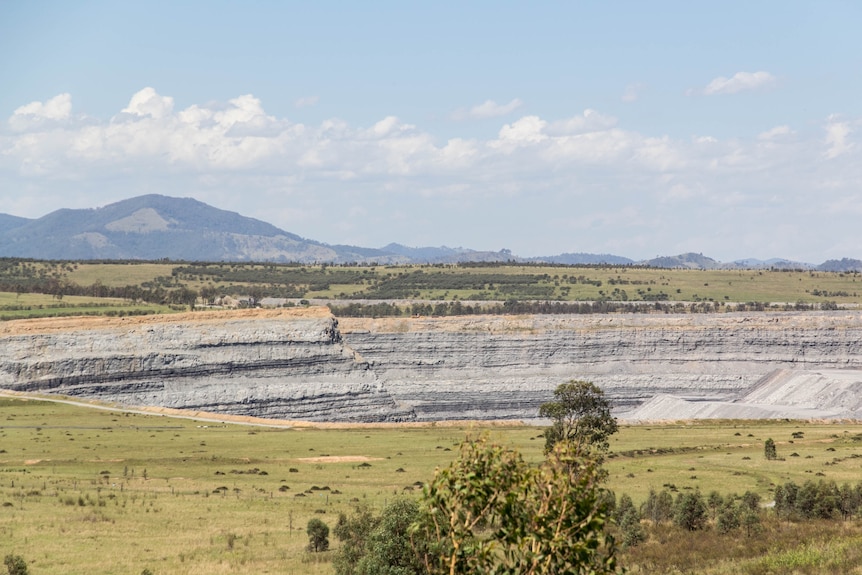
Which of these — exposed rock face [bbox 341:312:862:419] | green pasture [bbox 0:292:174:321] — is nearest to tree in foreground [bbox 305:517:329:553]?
exposed rock face [bbox 341:312:862:419]

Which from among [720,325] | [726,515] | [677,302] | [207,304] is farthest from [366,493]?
[677,302]

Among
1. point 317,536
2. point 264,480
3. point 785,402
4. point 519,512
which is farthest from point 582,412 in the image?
point 785,402

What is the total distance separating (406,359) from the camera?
139500mm

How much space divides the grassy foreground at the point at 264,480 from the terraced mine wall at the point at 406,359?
16222 millimetres

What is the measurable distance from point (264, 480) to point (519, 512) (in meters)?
45.4

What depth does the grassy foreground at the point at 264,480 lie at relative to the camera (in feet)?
118

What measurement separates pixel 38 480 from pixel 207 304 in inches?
4426

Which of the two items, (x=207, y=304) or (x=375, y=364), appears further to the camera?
(x=207, y=304)

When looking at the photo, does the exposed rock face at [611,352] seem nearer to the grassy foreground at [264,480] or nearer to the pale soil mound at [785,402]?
the pale soil mound at [785,402]

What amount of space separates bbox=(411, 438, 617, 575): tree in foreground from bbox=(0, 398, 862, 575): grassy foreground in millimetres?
785

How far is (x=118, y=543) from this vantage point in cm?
4000

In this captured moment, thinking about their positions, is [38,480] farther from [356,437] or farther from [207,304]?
[207,304]

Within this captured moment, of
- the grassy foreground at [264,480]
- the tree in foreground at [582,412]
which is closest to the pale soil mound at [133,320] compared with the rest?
the grassy foreground at [264,480]

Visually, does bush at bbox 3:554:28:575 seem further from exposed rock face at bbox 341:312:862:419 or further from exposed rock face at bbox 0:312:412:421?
exposed rock face at bbox 341:312:862:419
